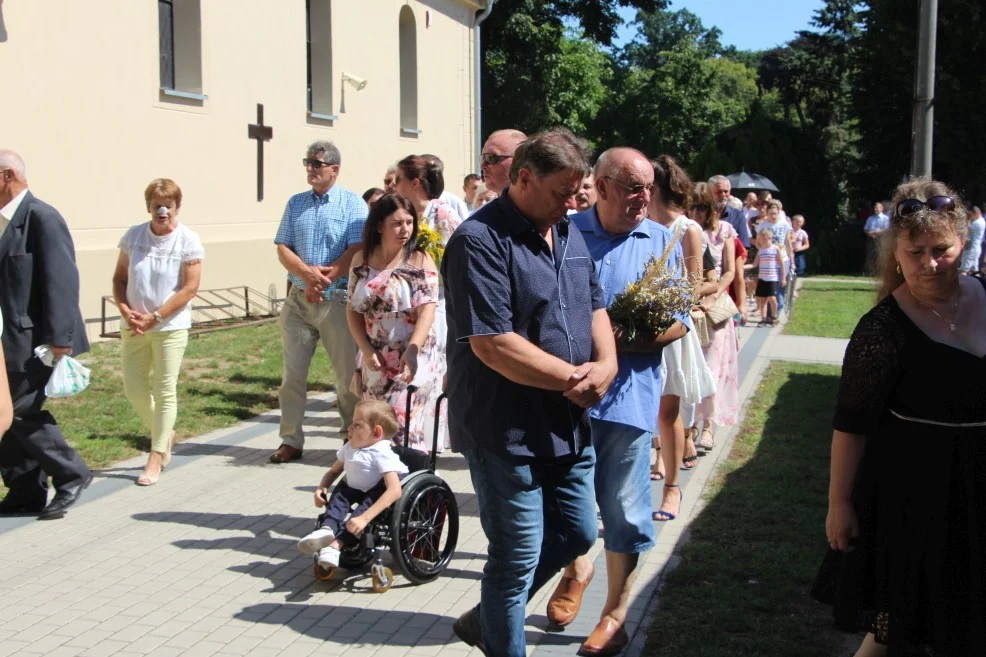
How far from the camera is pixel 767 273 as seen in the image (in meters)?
16.9

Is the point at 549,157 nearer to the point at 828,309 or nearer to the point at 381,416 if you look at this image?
the point at 381,416

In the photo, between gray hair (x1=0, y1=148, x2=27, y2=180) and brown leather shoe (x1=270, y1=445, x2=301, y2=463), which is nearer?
gray hair (x1=0, y1=148, x2=27, y2=180)

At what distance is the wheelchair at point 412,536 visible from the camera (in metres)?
5.23

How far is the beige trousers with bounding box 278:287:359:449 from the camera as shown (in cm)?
789

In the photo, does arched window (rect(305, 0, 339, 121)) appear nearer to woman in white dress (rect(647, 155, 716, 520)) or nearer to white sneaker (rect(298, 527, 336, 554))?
woman in white dress (rect(647, 155, 716, 520))

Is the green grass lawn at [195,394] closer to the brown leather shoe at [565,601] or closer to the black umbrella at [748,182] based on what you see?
the brown leather shoe at [565,601]

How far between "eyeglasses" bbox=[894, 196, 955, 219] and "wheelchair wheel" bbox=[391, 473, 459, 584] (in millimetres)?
2589

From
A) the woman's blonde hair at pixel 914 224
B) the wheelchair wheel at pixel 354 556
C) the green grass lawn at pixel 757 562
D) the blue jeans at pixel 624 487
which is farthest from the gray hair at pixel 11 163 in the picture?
the woman's blonde hair at pixel 914 224

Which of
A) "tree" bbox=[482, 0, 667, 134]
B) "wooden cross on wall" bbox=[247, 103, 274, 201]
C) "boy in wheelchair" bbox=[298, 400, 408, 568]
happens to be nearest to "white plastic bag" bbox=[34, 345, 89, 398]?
"boy in wheelchair" bbox=[298, 400, 408, 568]

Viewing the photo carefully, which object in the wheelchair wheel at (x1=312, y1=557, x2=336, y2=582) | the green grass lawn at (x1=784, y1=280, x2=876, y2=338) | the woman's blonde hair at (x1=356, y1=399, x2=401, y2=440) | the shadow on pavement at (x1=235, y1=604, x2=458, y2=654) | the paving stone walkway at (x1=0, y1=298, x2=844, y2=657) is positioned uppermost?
the woman's blonde hair at (x1=356, y1=399, x2=401, y2=440)

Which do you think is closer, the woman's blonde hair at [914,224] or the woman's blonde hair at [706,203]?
the woman's blonde hair at [914,224]

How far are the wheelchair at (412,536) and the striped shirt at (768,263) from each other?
39.8 feet

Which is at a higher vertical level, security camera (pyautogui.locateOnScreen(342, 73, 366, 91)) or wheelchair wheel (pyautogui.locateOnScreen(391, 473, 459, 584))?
security camera (pyautogui.locateOnScreen(342, 73, 366, 91))

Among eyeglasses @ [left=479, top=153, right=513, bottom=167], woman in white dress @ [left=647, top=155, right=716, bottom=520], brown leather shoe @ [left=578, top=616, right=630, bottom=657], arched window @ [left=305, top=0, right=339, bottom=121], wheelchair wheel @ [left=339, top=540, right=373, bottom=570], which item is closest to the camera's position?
brown leather shoe @ [left=578, top=616, right=630, bottom=657]
